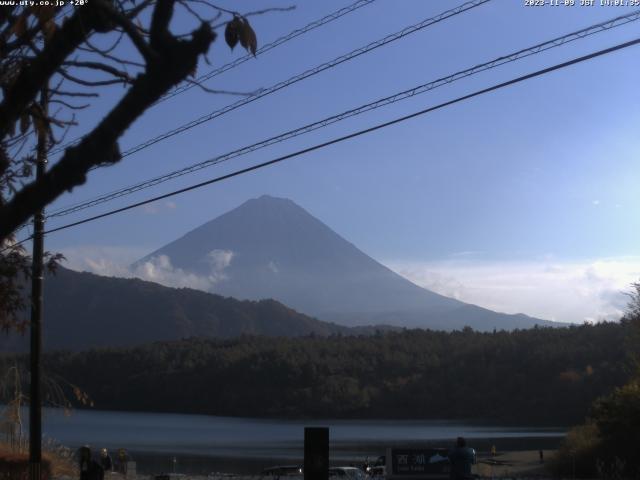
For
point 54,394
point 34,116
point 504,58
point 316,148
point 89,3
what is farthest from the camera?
point 54,394

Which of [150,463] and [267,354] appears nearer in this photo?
[150,463]

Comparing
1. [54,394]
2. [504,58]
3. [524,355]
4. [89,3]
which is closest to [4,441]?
[54,394]

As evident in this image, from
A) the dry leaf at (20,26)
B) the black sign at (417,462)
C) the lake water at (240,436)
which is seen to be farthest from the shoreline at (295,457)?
the dry leaf at (20,26)

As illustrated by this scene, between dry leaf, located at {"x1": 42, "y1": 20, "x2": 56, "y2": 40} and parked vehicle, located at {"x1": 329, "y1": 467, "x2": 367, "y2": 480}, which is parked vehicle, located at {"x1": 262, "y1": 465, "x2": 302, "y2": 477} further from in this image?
dry leaf, located at {"x1": 42, "y1": 20, "x2": 56, "y2": 40}

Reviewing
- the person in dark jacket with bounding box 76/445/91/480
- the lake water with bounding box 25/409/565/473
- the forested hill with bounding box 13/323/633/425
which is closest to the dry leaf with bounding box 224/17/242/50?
the person in dark jacket with bounding box 76/445/91/480

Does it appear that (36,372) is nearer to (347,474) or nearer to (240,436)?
(347,474)

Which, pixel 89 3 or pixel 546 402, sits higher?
pixel 89 3

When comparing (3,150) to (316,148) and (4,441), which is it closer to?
(316,148)

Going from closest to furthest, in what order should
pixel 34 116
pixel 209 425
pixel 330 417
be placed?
pixel 34 116
pixel 209 425
pixel 330 417

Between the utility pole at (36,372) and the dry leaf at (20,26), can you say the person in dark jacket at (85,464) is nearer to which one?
the utility pole at (36,372)

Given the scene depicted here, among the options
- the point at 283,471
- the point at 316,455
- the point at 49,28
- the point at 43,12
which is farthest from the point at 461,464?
the point at 283,471
